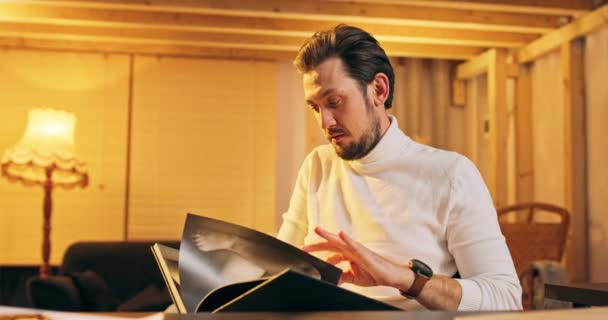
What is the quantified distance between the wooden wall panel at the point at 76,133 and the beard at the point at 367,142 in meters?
4.01

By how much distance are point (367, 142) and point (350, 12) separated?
2.80 metres

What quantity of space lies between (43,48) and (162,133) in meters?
1.13

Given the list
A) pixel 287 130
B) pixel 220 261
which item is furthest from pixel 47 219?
pixel 220 261

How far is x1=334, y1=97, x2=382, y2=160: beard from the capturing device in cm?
170

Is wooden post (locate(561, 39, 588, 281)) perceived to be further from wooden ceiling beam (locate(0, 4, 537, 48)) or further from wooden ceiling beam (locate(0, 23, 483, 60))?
wooden ceiling beam (locate(0, 23, 483, 60))

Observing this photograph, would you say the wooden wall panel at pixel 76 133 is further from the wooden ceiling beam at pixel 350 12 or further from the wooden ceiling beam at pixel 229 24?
the wooden ceiling beam at pixel 350 12

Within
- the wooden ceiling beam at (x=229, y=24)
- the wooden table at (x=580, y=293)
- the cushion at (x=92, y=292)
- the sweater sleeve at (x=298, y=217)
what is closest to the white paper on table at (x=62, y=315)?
the wooden table at (x=580, y=293)

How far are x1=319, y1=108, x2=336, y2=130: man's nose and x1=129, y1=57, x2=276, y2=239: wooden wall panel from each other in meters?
3.96

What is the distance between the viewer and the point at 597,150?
14.5 feet

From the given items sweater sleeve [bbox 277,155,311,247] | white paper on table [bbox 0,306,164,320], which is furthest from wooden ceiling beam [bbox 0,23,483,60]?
white paper on table [bbox 0,306,164,320]

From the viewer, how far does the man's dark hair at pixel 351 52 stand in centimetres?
165

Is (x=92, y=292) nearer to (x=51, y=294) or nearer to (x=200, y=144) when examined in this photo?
(x=51, y=294)

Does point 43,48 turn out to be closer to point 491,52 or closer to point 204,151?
point 204,151

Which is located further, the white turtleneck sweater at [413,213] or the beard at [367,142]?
the beard at [367,142]
